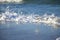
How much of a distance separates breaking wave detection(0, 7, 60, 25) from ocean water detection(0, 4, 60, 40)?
0.02m

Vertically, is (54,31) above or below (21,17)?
below

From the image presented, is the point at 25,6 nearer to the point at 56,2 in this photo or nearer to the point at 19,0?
the point at 19,0

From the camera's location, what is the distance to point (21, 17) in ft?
4.80

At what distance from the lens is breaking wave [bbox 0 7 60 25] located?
144 cm

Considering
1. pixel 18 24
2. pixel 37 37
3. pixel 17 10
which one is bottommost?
pixel 37 37

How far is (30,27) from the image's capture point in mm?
1439

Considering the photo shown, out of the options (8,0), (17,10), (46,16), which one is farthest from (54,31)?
(8,0)

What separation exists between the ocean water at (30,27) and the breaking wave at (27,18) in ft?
0.08

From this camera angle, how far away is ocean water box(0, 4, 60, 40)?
1.43m

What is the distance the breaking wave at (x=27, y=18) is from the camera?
1.44m

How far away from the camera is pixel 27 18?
→ 1456mm

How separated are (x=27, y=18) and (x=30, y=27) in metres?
0.08

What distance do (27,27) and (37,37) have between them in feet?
0.40

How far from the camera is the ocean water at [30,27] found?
143cm
